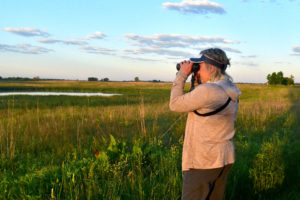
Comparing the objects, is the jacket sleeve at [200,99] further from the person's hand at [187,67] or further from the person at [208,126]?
the person's hand at [187,67]

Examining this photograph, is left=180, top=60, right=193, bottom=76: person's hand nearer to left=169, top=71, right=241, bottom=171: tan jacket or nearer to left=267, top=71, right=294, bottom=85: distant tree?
left=169, top=71, right=241, bottom=171: tan jacket

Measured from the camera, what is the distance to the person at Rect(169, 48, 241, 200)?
2205mm

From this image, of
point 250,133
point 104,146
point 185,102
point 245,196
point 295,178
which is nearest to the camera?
point 185,102

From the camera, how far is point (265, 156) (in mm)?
→ 4398

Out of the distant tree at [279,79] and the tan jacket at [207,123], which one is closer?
the tan jacket at [207,123]

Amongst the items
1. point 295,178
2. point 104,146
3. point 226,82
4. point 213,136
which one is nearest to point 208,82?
point 226,82

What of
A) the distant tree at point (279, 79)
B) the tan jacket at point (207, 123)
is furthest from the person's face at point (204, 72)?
the distant tree at point (279, 79)

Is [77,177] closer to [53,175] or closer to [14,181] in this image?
[53,175]

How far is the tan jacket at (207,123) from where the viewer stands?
2.13m

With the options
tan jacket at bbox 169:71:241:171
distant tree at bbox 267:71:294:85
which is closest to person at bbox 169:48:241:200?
tan jacket at bbox 169:71:241:171

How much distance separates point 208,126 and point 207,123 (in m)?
0.03

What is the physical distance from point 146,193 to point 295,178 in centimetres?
270

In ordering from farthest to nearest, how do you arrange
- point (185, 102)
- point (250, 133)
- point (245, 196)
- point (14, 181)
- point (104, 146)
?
1. point (250, 133)
2. point (104, 146)
3. point (245, 196)
4. point (14, 181)
5. point (185, 102)

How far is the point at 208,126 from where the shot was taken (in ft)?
7.29
